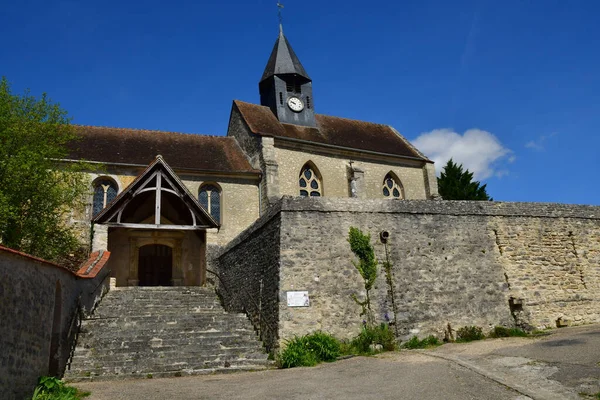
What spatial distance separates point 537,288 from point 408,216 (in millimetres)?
4390

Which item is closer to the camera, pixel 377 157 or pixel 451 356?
pixel 451 356

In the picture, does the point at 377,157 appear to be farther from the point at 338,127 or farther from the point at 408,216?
the point at 408,216

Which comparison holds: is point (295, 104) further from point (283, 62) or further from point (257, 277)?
point (257, 277)

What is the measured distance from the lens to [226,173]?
2217 centimetres

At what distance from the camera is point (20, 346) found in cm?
718

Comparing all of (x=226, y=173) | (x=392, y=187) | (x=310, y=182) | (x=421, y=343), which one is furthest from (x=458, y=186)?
(x=421, y=343)

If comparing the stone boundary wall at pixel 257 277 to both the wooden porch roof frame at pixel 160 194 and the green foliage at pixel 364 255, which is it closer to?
the wooden porch roof frame at pixel 160 194

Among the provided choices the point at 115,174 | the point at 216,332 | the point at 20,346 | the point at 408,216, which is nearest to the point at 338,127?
the point at 115,174

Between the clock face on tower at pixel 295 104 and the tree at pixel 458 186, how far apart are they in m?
10.6

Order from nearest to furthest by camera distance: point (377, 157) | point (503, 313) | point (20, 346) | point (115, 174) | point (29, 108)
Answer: point (20, 346), point (503, 313), point (29, 108), point (115, 174), point (377, 157)

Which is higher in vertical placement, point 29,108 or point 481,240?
point 29,108

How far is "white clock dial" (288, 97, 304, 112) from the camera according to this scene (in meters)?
27.1

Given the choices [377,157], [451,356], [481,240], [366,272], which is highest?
[377,157]

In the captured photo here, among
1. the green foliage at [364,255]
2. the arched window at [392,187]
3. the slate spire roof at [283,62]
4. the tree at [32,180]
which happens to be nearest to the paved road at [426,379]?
the green foliage at [364,255]
